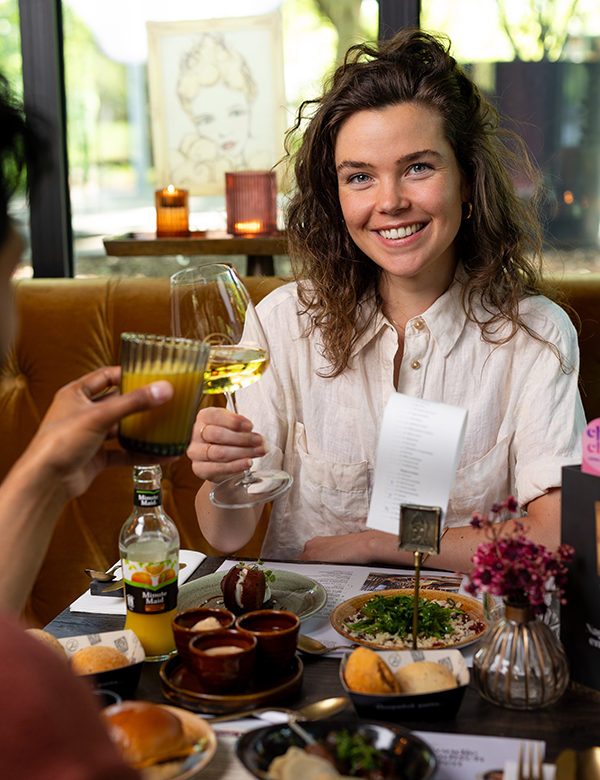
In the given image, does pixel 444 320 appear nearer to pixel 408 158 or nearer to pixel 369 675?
pixel 408 158

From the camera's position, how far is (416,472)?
0.92 meters

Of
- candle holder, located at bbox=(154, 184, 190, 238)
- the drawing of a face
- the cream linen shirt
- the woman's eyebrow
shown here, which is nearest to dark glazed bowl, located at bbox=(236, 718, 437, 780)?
the cream linen shirt

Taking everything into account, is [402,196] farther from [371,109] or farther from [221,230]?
[221,230]

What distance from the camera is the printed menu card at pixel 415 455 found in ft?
2.93

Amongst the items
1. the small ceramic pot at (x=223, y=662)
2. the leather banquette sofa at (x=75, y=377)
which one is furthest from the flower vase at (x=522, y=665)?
the leather banquette sofa at (x=75, y=377)

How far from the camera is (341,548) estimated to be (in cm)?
145

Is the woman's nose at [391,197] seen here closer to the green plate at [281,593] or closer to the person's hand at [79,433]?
the green plate at [281,593]

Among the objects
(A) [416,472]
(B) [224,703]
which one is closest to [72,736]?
(B) [224,703]

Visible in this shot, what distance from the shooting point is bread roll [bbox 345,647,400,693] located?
2.64 ft

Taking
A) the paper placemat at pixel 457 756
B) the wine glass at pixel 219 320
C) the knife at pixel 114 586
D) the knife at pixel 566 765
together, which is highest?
the wine glass at pixel 219 320

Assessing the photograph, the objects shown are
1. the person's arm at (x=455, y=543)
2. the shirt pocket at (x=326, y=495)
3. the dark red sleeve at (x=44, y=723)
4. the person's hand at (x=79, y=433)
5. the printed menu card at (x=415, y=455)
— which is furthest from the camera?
the shirt pocket at (x=326, y=495)

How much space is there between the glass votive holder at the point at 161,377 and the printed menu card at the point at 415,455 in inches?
9.2

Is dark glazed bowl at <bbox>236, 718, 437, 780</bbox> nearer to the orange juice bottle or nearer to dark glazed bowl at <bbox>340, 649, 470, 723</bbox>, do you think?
dark glazed bowl at <bbox>340, 649, 470, 723</bbox>

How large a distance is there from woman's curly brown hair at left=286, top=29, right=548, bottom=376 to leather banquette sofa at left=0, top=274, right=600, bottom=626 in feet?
1.06
